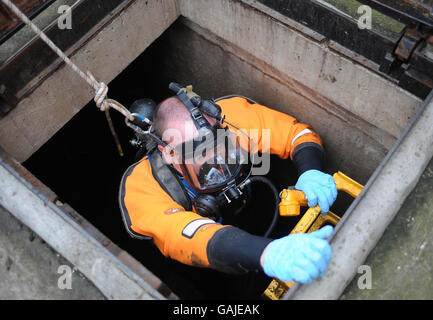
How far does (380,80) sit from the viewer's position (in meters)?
2.51

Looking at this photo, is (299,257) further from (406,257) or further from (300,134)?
(300,134)

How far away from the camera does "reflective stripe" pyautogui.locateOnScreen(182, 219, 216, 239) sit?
2.18 m

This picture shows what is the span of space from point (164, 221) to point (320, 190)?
1108mm

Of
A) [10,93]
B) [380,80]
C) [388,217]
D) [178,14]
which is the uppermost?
[380,80]

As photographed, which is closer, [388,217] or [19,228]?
[388,217]

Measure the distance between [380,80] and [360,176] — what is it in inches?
40.6

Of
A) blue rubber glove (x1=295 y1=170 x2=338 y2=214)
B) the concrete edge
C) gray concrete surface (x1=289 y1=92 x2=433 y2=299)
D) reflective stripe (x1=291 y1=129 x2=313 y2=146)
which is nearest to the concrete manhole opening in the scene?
reflective stripe (x1=291 y1=129 x2=313 y2=146)

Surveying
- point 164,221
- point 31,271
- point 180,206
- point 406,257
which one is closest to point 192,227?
point 164,221

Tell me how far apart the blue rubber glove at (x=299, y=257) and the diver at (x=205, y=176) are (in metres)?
0.04

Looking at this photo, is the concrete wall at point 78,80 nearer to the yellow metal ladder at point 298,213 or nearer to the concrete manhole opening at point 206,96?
the concrete manhole opening at point 206,96

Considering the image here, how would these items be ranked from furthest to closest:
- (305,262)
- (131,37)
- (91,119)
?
(91,119), (131,37), (305,262)

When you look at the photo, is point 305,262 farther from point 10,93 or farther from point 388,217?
point 10,93

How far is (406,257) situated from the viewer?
183 cm

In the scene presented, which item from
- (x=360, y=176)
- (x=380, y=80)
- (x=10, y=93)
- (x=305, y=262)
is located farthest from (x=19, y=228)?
(x=360, y=176)
